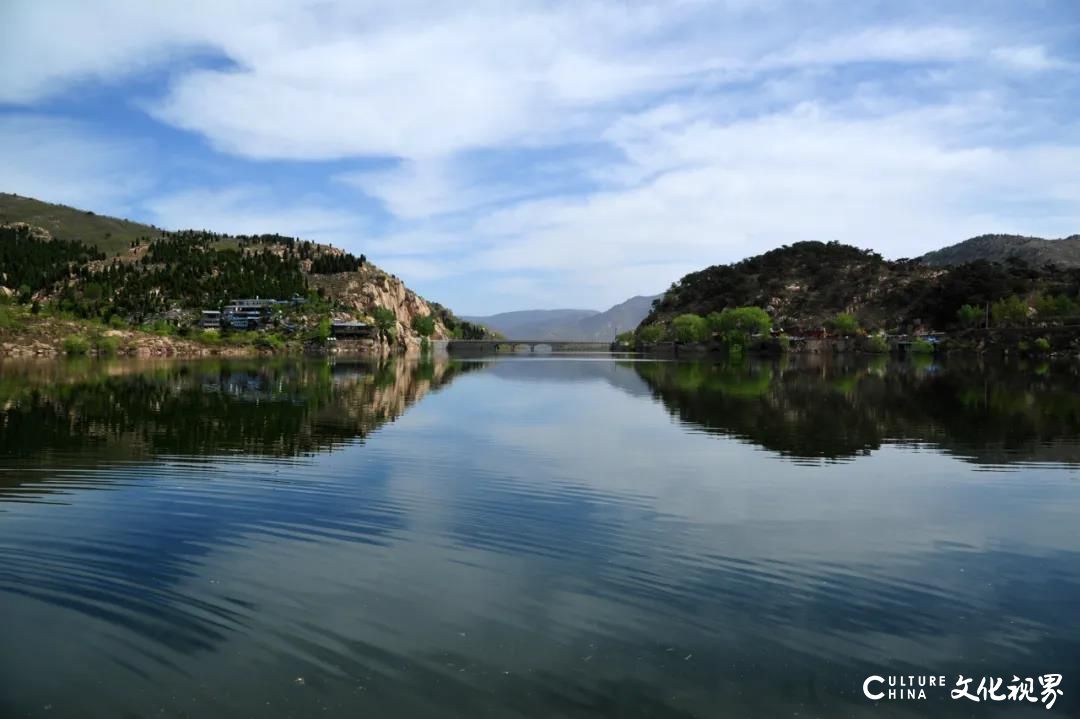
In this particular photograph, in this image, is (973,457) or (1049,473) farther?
(973,457)

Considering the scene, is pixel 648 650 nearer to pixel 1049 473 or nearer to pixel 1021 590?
pixel 1021 590

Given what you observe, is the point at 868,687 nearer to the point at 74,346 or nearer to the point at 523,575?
the point at 523,575

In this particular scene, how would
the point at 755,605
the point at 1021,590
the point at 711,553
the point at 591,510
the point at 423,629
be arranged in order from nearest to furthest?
the point at 423,629, the point at 755,605, the point at 1021,590, the point at 711,553, the point at 591,510

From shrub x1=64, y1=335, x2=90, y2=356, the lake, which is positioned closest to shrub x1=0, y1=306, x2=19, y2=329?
shrub x1=64, y1=335, x2=90, y2=356

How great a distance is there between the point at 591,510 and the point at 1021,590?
1154 cm

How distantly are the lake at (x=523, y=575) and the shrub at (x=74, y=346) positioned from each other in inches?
5469

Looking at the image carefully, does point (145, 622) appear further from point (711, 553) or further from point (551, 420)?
point (551, 420)

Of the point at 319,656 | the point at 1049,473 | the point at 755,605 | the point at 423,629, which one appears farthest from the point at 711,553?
the point at 1049,473

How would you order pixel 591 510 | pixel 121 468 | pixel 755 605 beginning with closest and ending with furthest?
pixel 755 605
pixel 591 510
pixel 121 468

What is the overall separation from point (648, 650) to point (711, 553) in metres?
6.58

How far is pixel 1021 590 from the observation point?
54.4ft

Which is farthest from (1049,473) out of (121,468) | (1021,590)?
(121,468)

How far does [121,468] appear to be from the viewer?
29.6 m

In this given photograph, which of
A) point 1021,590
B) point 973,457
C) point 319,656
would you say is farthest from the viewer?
point 973,457
